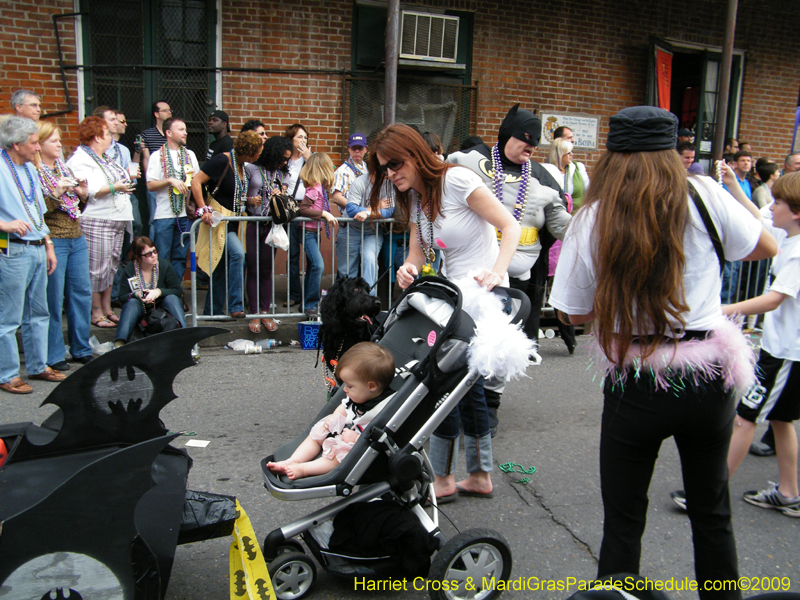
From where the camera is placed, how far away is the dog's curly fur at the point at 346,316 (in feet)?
12.5

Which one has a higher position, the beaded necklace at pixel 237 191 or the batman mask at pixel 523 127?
the batman mask at pixel 523 127

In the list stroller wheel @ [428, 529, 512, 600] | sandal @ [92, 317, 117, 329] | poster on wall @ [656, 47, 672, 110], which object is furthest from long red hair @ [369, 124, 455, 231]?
poster on wall @ [656, 47, 672, 110]

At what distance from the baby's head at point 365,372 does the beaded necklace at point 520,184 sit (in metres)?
2.08

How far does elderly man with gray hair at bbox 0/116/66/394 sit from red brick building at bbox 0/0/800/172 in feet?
10.5

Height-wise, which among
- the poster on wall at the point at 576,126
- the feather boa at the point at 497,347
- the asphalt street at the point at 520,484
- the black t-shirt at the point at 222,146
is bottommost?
the asphalt street at the point at 520,484

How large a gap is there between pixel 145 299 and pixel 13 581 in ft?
14.3

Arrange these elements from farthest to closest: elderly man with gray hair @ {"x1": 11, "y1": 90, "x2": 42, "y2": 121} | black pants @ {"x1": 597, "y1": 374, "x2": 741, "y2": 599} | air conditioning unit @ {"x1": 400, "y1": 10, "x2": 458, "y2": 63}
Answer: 1. air conditioning unit @ {"x1": 400, "y1": 10, "x2": 458, "y2": 63}
2. elderly man with gray hair @ {"x1": 11, "y1": 90, "x2": 42, "y2": 121}
3. black pants @ {"x1": 597, "y1": 374, "x2": 741, "y2": 599}

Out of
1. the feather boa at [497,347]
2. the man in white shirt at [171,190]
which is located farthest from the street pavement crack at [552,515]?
the man in white shirt at [171,190]

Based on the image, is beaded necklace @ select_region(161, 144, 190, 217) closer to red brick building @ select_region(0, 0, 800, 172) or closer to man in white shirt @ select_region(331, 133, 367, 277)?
red brick building @ select_region(0, 0, 800, 172)

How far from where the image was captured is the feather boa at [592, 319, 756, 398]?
7.08 ft

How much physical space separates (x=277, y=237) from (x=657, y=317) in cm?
523

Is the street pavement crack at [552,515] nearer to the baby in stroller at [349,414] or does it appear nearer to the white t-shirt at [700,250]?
the baby in stroller at [349,414]

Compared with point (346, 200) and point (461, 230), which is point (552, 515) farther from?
point (346, 200)

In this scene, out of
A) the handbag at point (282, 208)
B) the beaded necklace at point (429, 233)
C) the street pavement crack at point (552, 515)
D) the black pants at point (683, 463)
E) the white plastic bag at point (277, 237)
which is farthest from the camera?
the white plastic bag at point (277, 237)
